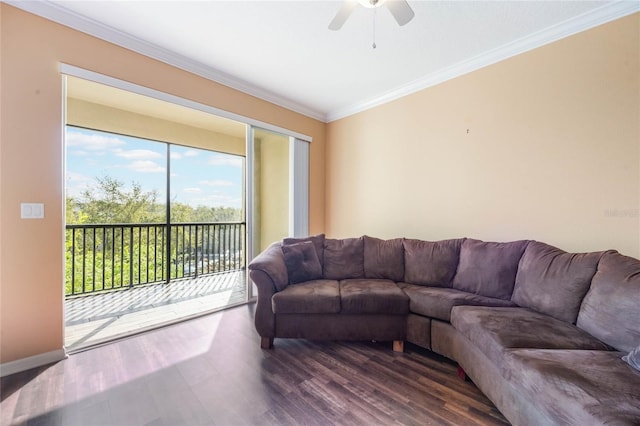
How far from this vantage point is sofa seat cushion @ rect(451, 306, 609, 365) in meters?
1.43

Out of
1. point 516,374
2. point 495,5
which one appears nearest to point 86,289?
point 516,374

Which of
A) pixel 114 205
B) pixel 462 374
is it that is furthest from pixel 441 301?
pixel 114 205

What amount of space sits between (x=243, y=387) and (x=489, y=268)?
86.9 inches

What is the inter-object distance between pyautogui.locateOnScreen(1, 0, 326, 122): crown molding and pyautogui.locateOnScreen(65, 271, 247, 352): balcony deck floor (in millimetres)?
2722

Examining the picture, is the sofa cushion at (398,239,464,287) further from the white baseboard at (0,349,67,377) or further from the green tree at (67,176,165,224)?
the green tree at (67,176,165,224)

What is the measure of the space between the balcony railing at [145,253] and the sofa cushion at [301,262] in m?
2.50

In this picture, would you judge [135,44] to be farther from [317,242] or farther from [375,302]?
[375,302]

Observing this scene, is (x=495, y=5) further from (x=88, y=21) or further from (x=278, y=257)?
(x=88, y=21)

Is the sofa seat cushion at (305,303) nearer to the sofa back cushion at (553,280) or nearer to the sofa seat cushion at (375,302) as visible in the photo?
the sofa seat cushion at (375,302)

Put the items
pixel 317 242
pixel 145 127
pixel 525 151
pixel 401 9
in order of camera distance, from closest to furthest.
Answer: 1. pixel 401 9
2. pixel 525 151
3. pixel 317 242
4. pixel 145 127

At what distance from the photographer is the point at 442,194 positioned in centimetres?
303

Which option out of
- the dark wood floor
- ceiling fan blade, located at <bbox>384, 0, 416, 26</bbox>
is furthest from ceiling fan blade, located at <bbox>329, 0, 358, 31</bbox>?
the dark wood floor

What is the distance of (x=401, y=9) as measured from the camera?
5.38ft

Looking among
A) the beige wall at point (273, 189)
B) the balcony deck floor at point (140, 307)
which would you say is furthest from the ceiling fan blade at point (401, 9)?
the balcony deck floor at point (140, 307)
